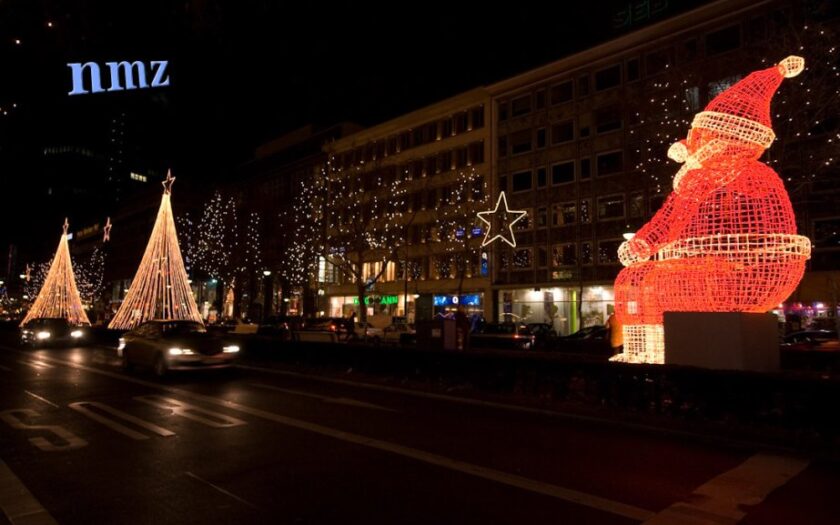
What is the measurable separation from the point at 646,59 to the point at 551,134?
8201mm

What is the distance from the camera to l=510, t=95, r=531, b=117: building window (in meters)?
46.2

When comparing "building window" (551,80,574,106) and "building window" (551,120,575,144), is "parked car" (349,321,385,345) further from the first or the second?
"building window" (551,80,574,106)

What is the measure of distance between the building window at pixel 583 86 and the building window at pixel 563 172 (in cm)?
467

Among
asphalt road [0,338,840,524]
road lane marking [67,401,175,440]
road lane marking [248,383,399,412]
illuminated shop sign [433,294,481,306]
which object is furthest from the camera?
illuminated shop sign [433,294,481,306]

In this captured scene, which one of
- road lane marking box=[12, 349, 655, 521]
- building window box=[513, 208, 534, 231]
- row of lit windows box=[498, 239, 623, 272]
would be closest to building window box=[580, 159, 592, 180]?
building window box=[513, 208, 534, 231]

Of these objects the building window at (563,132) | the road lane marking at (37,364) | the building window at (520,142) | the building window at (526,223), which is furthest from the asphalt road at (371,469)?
the building window at (520,142)

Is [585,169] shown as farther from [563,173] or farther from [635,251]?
[635,251]

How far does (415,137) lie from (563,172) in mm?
15551

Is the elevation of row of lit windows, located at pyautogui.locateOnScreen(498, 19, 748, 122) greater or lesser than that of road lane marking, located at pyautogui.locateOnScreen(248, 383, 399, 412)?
greater

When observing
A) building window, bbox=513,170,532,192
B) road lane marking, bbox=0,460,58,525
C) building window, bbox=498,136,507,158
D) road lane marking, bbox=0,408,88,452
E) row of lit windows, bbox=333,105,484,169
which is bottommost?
road lane marking, bbox=0,408,88,452

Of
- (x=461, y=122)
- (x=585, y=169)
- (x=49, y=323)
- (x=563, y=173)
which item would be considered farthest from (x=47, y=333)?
(x=461, y=122)

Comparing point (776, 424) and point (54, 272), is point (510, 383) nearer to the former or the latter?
point (776, 424)

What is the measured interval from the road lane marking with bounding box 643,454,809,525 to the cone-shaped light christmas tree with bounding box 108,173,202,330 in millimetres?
25184

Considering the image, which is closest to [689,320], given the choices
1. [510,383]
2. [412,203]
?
[510,383]
